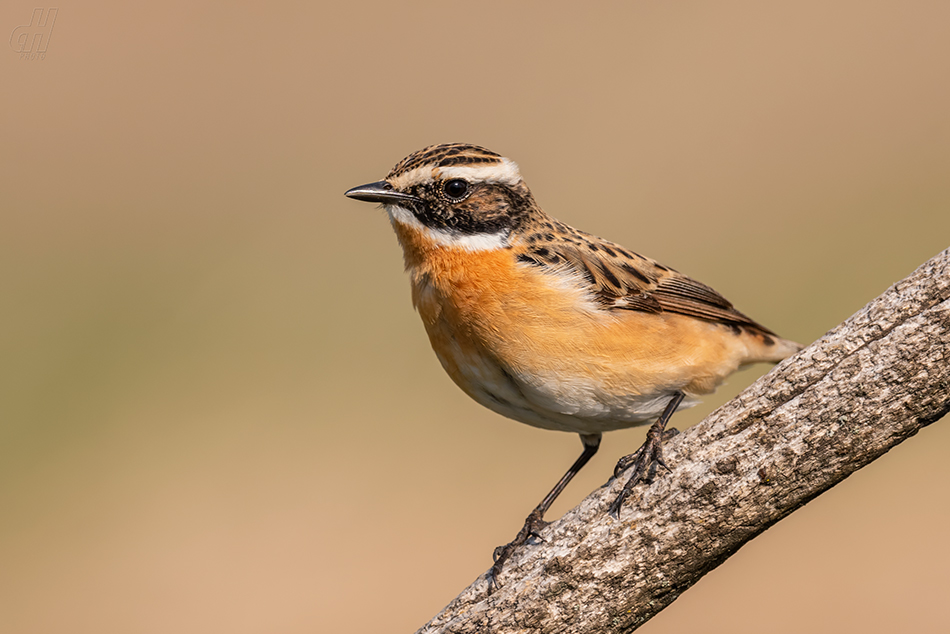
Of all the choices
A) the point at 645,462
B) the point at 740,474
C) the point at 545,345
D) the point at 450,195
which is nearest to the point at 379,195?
the point at 450,195

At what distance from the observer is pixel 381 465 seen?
547 inches

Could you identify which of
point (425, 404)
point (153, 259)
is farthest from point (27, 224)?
point (425, 404)

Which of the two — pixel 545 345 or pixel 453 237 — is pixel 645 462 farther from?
pixel 453 237

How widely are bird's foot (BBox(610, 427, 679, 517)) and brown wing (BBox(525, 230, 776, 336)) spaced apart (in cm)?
121

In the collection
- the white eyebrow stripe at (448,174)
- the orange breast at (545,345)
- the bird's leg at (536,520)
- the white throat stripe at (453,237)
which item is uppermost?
the white eyebrow stripe at (448,174)

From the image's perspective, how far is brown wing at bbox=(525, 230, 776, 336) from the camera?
19.7 feet

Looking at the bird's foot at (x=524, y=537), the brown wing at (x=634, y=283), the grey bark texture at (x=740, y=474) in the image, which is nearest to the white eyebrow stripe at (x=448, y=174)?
the brown wing at (x=634, y=283)

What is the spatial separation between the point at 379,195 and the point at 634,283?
1.84 m

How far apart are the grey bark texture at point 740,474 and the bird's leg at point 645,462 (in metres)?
0.05

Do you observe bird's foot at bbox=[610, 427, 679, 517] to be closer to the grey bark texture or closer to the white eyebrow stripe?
the grey bark texture

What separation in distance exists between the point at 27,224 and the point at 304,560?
9.66 meters

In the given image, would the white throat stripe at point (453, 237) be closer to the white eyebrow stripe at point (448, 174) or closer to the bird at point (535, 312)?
the bird at point (535, 312)

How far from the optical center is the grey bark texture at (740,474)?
12.5 feet

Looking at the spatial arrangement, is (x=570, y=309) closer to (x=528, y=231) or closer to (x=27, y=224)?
(x=528, y=231)
